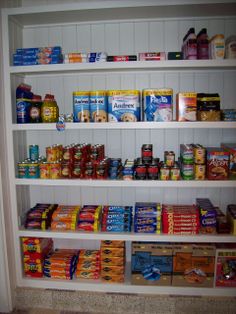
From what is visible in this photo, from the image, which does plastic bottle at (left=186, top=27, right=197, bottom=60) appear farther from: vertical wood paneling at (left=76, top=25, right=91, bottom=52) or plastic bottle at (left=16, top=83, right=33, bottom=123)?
plastic bottle at (left=16, top=83, right=33, bottom=123)

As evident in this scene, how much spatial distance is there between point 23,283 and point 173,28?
8.40ft

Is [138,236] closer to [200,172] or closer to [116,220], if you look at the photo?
[116,220]

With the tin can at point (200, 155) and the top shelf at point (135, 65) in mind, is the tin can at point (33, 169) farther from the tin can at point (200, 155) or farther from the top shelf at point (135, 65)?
the tin can at point (200, 155)

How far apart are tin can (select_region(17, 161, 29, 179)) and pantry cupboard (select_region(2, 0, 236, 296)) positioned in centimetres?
4

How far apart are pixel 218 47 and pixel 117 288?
80.5 inches

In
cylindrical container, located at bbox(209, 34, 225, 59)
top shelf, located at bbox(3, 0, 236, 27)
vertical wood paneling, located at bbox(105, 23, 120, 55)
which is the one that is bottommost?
cylindrical container, located at bbox(209, 34, 225, 59)

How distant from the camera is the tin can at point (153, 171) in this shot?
2.12m

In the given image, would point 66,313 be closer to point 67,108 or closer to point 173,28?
point 67,108

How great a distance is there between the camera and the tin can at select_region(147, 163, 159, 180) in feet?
6.97

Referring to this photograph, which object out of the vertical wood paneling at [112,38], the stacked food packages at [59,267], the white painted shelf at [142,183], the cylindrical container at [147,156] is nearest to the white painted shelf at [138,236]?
the stacked food packages at [59,267]

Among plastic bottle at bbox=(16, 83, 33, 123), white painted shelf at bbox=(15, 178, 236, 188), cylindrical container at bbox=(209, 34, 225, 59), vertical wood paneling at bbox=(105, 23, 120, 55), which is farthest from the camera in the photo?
vertical wood paneling at bbox=(105, 23, 120, 55)

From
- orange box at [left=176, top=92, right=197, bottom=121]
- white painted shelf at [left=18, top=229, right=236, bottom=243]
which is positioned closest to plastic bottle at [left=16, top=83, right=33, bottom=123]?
white painted shelf at [left=18, top=229, right=236, bottom=243]

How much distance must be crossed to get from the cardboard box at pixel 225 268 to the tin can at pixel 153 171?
78cm

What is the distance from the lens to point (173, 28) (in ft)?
7.72
